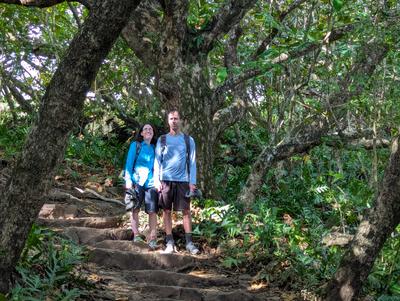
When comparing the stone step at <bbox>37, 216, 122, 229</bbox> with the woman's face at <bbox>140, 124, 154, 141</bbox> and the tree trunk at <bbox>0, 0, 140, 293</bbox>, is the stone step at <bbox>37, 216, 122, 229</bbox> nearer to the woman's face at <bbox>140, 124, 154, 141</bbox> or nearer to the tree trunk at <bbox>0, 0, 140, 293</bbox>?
the woman's face at <bbox>140, 124, 154, 141</bbox>

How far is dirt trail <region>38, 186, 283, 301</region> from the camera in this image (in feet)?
19.4

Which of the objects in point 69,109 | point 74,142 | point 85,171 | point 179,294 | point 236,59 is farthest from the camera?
point 74,142

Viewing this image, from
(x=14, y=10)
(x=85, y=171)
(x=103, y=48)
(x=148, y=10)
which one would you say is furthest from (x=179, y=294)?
(x=14, y=10)

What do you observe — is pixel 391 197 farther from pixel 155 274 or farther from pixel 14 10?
pixel 14 10

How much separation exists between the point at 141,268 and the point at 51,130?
11.3 feet

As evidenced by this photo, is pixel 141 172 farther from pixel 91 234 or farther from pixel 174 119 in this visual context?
pixel 91 234

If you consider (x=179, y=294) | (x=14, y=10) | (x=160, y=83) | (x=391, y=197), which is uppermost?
(x=14, y=10)

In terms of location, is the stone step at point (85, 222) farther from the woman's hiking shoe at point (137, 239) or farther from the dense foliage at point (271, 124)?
the dense foliage at point (271, 124)

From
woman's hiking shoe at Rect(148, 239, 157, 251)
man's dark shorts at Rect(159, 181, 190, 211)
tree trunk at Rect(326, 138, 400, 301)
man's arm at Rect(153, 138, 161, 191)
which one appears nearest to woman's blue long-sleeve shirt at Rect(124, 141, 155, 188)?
man's arm at Rect(153, 138, 161, 191)

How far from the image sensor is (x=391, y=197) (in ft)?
15.7

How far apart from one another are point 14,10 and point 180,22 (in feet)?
17.6

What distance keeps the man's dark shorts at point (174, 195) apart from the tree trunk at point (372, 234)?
315 centimetres

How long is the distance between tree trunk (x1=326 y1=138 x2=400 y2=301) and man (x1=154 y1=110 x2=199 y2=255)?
315 cm

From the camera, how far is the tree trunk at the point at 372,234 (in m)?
4.80
